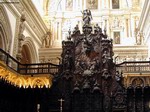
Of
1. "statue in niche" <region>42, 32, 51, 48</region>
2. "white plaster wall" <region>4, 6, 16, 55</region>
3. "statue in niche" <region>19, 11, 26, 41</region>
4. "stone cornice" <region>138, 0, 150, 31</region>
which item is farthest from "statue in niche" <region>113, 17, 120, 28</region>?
"white plaster wall" <region>4, 6, 16, 55</region>

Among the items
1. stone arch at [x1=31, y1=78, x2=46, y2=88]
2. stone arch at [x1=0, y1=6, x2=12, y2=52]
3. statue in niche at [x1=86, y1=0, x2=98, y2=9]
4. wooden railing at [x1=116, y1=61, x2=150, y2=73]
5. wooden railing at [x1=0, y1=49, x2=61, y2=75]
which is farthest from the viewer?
statue in niche at [x1=86, y1=0, x2=98, y2=9]

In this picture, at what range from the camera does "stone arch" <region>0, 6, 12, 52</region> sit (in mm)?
17797

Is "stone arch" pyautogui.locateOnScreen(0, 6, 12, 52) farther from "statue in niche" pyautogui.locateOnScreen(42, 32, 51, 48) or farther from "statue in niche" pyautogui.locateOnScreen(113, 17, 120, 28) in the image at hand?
"statue in niche" pyautogui.locateOnScreen(113, 17, 120, 28)

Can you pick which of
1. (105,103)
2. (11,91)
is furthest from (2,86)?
(105,103)

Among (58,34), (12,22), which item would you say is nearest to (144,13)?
(58,34)

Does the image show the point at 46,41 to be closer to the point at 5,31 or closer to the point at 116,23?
the point at 116,23

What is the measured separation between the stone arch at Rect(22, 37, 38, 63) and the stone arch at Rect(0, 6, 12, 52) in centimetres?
445

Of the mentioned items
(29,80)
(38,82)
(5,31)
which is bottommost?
(38,82)

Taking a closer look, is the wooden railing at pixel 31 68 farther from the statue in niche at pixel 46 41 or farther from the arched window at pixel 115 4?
the arched window at pixel 115 4

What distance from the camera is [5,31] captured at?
60.0 ft

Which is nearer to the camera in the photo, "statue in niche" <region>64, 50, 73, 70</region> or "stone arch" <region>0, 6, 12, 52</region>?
"stone arch" <region>0, 6, 12, 52</region>

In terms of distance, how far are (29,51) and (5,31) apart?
252 inches

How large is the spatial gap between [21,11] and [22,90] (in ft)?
19.8

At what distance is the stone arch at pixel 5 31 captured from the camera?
1780 cm
